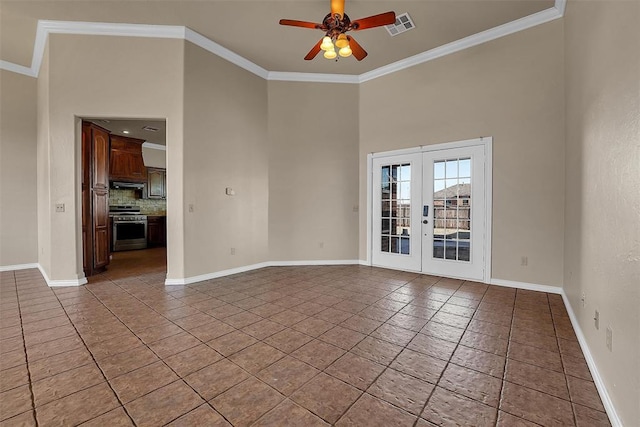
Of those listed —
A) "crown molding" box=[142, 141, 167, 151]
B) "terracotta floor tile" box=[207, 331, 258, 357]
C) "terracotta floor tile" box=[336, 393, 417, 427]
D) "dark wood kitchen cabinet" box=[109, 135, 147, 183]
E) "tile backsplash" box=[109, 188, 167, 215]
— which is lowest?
"terracotta floor tile" box=[336, 393, 417, 427]

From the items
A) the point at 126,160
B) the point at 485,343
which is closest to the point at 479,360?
the point at 485,343

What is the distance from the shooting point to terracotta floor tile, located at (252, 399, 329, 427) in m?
1.53

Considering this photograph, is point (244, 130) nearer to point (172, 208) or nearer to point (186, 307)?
point (172, 208)

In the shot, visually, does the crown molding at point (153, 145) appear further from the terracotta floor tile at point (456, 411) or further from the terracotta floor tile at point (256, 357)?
the terracotta floor tile at point (456, 411)

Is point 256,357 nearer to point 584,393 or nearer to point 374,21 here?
point 584,393

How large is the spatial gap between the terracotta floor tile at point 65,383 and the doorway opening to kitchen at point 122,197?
3016 mm

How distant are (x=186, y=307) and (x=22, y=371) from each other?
A: 1365 millimetres

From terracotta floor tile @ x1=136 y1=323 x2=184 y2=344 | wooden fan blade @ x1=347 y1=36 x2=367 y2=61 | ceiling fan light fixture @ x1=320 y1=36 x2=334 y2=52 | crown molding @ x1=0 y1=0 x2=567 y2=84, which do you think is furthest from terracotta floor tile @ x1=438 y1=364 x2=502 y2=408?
crown molding @ x1=0 y1=0 x2=567 y2=84

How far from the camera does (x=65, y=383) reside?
6.15 feet

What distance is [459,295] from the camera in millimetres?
3691

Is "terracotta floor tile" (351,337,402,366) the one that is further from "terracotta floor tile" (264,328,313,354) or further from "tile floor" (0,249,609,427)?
"terracotta floor tile" (264,328,313,354)

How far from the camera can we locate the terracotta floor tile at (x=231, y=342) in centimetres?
232

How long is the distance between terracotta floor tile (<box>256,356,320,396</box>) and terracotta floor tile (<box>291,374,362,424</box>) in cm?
6

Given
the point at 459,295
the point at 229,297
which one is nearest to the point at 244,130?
the point at 229,297
